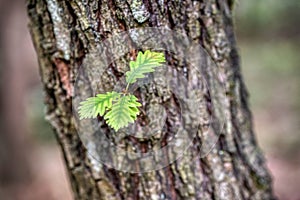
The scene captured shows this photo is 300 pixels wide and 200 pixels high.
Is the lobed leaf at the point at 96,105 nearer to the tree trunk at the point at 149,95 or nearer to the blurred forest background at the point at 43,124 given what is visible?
the tree trunk at the point at 149,95

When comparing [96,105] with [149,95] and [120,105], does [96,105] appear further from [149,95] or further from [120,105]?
[149,95]

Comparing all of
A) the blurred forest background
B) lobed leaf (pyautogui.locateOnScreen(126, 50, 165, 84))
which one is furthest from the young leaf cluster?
the blurred forest background

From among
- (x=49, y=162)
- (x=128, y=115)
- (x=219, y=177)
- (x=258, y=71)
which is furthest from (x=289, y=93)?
(x=128, y=115)

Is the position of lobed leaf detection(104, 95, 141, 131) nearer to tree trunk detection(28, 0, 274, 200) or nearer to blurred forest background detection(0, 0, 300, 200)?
tree trunk detection(28, 0, 274, 200)

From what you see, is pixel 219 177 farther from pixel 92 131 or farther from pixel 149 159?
pixel 92 131

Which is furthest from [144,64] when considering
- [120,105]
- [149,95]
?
[149,95]
